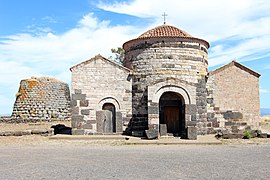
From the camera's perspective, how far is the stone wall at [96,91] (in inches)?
773

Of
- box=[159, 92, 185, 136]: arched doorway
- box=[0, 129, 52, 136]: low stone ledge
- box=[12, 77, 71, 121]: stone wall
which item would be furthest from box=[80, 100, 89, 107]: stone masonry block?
box=[12, 77, 71, 121]: stone wall

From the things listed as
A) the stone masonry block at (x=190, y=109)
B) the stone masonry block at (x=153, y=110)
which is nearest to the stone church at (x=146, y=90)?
the stone masonry block at (x=190, y=109)

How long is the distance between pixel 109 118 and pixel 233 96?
8222mm

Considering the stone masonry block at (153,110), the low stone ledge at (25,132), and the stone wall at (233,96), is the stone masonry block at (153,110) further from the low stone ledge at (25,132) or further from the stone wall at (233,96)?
the low stone ledge at (25,132)

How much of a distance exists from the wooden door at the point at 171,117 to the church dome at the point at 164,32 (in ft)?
14.9

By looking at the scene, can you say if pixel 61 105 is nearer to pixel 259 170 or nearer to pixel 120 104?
pixel 120 104

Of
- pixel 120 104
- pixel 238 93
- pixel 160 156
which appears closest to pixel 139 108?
pixel 120 104

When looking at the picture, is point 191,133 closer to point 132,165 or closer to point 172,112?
point 172,112

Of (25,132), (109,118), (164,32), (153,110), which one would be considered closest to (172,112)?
(153,110)

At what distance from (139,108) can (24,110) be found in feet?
47.4

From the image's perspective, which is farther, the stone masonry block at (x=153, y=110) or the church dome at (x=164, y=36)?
the church dome at (x=164, y=36)

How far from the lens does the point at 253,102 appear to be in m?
21.2

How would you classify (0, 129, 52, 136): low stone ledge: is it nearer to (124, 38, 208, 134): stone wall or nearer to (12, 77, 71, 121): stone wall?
(124, 38, 208, 134): stone wall

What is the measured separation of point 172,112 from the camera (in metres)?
20.4
